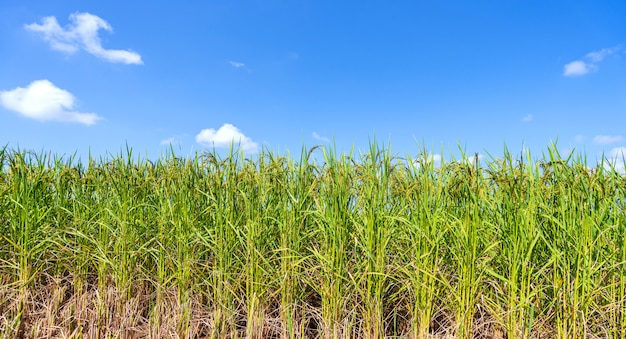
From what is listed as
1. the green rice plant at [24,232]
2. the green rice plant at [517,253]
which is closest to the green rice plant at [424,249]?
the green rice plant at [517,253]

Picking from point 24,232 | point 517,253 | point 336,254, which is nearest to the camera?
point 517,253

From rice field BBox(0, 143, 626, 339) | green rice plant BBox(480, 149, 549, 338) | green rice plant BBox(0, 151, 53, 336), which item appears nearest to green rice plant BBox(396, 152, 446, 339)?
rice field BBox(0, 143, 626, 339)

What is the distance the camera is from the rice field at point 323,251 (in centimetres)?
258

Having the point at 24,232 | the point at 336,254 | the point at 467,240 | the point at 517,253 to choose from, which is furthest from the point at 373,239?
the point at 24,232

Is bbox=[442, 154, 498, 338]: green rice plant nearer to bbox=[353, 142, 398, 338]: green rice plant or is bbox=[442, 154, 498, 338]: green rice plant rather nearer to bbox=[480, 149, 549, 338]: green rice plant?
bbox=[480, 149, 549, 338]: green rice plant

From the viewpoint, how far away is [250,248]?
2846mm

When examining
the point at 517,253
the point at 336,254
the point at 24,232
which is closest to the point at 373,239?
the point at 336,254

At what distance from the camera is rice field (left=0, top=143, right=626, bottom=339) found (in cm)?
258

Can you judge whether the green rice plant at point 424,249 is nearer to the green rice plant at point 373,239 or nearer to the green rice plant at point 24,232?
the green rice plant at point 373,239

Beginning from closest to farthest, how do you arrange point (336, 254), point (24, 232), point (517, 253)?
point (517, 253) < point (336, 254) < point (24, 232)

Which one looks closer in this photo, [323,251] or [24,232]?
[323,251]

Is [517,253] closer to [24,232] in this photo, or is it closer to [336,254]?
[336,254]

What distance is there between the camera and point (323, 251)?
283 cm

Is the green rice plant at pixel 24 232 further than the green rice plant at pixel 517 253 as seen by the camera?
Yes
